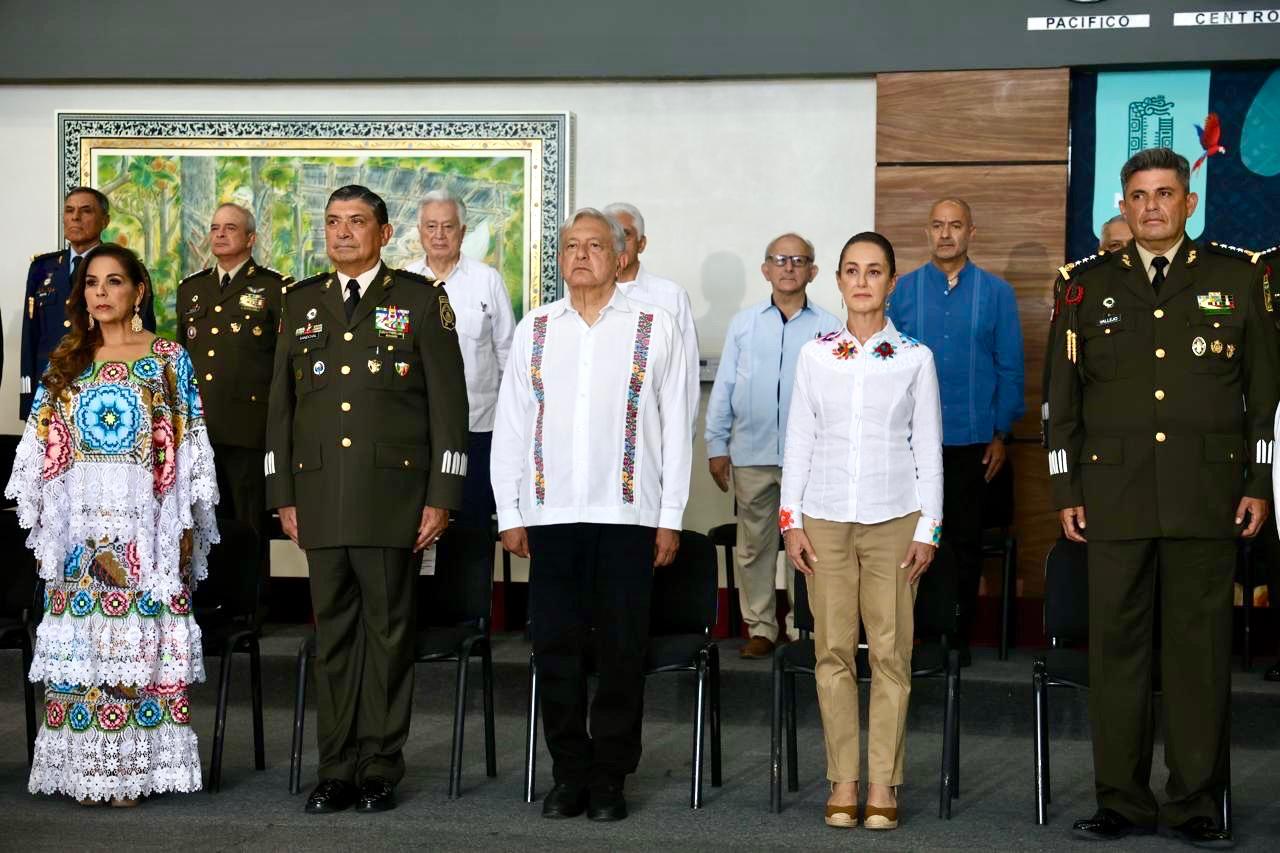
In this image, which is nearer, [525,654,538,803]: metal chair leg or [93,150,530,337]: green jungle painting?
[525,654,538,803]: metal chair leg

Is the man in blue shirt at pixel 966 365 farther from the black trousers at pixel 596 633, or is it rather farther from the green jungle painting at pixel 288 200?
the green jungle painting at pixel 288 200

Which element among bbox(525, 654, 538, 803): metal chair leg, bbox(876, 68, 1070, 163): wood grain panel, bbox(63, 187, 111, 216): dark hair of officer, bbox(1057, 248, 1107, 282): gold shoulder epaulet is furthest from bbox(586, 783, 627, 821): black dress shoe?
bbox(63, 187, 111, 216): dark hair of officer

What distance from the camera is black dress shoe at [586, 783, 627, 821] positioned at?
14.1ft

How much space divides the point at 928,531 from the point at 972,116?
2738mm

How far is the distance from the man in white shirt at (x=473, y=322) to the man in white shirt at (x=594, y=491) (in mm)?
1455

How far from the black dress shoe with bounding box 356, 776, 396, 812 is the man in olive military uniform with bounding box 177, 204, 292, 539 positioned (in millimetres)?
1675

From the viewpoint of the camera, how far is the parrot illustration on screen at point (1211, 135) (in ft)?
20.5

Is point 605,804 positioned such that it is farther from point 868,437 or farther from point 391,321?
point 391,321

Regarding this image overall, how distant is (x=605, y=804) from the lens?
14.1 feet

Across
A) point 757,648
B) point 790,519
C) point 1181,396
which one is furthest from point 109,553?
point 1181,396

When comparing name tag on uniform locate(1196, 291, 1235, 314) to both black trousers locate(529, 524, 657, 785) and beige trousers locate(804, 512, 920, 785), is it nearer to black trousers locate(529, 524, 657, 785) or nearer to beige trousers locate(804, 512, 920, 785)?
beige trousers locate(804, 512, 920, 785)

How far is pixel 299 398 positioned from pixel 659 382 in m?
1.04

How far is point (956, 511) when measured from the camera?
5602 mm

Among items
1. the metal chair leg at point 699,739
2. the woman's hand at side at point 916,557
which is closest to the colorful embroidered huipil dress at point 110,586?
the metal chair leg at point 699,739
